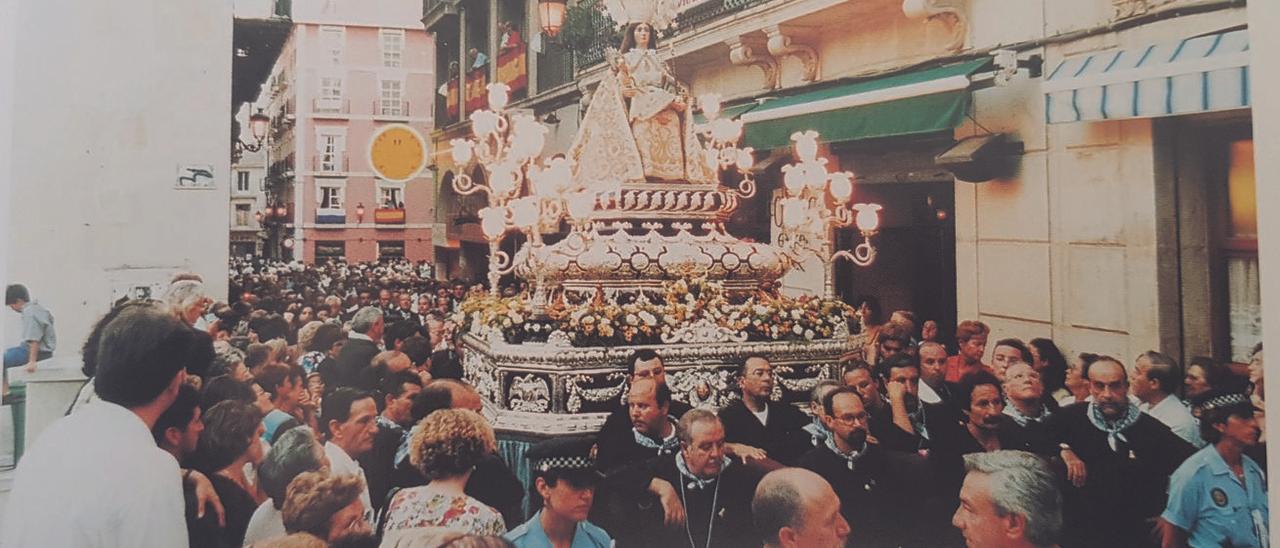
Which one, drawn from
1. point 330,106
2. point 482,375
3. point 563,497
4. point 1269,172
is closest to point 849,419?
point 563,497

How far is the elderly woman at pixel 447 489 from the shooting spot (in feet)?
8.58

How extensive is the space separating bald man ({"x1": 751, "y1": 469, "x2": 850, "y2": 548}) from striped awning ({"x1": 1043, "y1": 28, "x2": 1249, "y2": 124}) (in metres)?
1.58

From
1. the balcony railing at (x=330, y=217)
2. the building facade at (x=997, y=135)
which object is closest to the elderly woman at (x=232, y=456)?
the balcony railing at (x=330, y=217)

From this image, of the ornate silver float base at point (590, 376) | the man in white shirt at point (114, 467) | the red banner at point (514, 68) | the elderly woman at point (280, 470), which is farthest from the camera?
the red banner at point (514, 68)

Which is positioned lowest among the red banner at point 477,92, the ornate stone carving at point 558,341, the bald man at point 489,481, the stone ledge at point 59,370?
the bald man at point 489,481

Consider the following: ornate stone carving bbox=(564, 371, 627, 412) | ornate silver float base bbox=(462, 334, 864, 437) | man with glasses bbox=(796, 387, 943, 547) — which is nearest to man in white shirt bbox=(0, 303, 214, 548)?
ornate silver float base bbox=(462, 334, 864, 437)

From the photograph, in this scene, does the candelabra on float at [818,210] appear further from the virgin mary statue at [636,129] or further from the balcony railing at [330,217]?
the balcony railing at [330,217]

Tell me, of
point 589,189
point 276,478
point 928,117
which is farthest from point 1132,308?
point 276,478

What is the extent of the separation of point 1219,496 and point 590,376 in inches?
82.8

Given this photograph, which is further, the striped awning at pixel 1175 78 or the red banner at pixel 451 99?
the red banner at pixel 451 99

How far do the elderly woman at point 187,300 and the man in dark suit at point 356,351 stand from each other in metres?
0.47

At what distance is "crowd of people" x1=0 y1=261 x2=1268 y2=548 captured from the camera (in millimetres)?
2619

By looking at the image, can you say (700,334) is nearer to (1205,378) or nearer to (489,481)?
(489,481)

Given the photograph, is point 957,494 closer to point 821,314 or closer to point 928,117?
point 821,314
